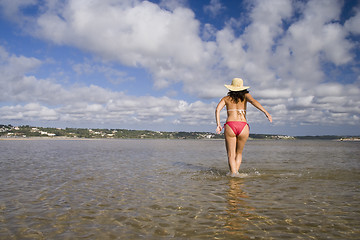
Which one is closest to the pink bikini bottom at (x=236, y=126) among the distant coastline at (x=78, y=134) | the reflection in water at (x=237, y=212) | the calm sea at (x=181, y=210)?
the calm sea at (x=181, y=210)

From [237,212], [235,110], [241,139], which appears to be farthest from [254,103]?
[237,212]

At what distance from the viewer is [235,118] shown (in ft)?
29.0

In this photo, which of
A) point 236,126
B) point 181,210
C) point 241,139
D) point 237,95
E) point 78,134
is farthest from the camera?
point 78,134

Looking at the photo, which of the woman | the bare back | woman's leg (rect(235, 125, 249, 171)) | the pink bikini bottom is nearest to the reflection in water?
the woman

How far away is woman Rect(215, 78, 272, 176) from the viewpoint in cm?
880

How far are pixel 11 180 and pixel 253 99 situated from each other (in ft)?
29.0

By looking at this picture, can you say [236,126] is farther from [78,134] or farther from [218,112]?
[78,134]

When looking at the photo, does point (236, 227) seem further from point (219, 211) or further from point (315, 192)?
point (315, 192)

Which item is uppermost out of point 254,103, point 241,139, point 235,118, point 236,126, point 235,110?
point 254,103

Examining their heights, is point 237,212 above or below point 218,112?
below

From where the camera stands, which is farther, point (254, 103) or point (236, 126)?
point (254, 103)

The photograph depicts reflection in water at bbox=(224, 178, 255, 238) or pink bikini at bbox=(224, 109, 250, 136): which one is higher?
pink bikini at bbox=(224, 109, 250, 136)

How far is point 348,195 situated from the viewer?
5.98 meters

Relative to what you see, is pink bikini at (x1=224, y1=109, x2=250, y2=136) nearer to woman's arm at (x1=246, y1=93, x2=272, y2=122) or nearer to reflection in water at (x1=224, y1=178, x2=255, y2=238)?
woman's arm at (x1=246, y1=93, x2=272, y2=122)
